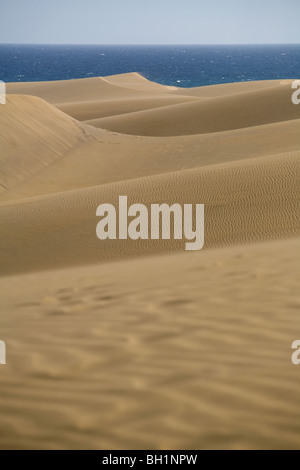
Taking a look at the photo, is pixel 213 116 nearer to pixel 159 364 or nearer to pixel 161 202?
pixel 161 202

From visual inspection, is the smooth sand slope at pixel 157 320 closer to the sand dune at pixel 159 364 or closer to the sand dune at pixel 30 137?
the sand dune at pixel 159 364

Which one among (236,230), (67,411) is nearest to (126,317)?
(67,411)

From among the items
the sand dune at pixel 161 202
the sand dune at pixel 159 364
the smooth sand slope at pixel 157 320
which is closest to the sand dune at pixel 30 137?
the smooth sand slope at pixel 157 320

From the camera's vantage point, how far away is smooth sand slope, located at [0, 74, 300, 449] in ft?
9.01

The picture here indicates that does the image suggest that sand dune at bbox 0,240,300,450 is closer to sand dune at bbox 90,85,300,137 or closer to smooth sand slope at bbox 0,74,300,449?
smooth sand slope at bbox 0,74,300,449

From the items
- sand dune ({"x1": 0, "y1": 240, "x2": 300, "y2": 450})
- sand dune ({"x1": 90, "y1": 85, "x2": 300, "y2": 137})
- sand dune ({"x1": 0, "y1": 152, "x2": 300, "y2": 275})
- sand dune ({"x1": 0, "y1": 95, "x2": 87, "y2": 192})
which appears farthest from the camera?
sand dune ({"x1": 90, "y1": 85, "x2": 300, "y2": 137})

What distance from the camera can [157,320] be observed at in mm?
4113

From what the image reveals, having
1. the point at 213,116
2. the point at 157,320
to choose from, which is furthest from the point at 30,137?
the point at 157,320

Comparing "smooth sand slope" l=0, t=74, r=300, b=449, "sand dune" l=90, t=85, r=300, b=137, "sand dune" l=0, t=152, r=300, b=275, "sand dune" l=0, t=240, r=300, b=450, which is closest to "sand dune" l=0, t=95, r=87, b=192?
"smooth sand slope" l=0, t=74, r=300, b=449

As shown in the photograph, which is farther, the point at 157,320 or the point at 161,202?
the point at 161,202

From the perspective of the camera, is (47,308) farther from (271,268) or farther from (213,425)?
(213,425)

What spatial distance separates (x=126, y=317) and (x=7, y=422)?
4.99 ft

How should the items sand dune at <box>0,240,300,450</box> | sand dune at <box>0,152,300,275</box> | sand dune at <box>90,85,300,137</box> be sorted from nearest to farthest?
1. sand dune at <box>0,240,300,450</box>
2. sand dune at <box>0,152,300,275</box>
3. sand dune at <box>90,85,300,137</box>

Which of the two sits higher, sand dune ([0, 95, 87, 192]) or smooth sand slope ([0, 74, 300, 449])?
sand dune ([0, 95, 87, 192])
